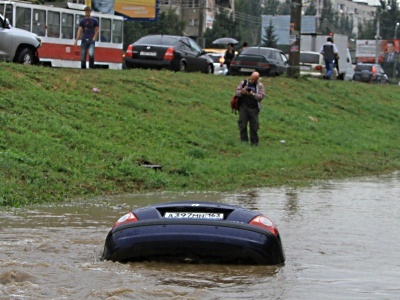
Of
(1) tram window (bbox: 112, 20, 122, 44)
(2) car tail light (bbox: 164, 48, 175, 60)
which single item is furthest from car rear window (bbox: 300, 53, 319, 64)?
(2) car tail light (bbox: 164, 48, 175, 60)

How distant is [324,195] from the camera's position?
14.6 metres

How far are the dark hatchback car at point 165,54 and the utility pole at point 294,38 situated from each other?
10.7 ft

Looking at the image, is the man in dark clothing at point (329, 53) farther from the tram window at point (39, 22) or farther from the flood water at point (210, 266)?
the flood water at point (210, 266)

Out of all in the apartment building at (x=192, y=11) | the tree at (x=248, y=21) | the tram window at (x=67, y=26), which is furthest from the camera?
the tree at (x=248, y=21)

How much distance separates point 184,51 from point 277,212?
1973 cm

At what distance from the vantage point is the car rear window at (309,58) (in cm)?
Answer: 4212

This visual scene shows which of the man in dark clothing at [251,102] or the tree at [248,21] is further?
the tree at [248,21]

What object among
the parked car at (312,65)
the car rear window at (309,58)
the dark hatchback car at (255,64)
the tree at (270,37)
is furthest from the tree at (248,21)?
the dark hatchback car at (255,64)

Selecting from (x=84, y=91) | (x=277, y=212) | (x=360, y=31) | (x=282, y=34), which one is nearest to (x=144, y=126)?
(x=84, y=91)

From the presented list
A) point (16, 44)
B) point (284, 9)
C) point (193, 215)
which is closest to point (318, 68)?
point (16, 44)

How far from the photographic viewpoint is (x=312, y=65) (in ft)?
134

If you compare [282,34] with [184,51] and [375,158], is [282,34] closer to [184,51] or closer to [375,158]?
[184,51]

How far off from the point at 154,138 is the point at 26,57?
666cm

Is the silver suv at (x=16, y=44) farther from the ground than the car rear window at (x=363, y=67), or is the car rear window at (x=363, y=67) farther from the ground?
the silver suv at (x=16, y=44)
